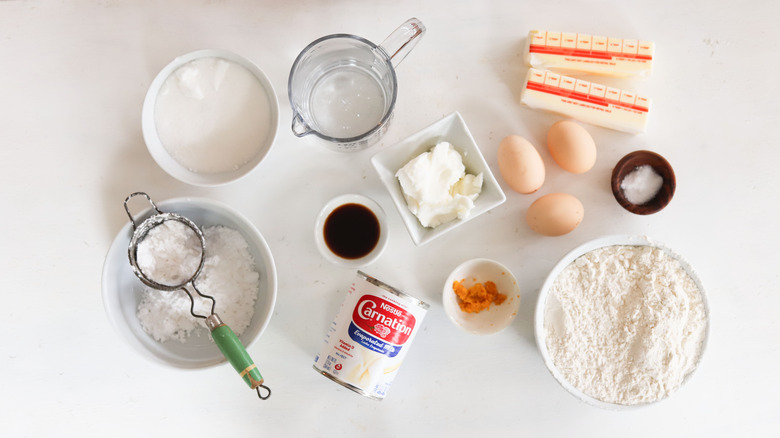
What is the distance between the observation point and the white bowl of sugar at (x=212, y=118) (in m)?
1.04

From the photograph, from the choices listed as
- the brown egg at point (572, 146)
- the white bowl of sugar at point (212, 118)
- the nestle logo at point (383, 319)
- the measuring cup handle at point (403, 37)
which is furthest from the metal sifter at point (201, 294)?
the brown egg at point (572, 146)

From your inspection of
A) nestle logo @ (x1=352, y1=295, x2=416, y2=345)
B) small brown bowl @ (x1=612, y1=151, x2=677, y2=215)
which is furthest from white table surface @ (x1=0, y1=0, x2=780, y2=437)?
nestle logo @ (x1=352, y1=295, x2=416, y2=345)

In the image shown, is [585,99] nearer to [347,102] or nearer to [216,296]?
[347,102]

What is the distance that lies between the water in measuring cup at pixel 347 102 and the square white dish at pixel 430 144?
10 cm

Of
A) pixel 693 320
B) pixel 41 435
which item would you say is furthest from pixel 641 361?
pixel 41 435

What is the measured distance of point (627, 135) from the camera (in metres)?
1.14

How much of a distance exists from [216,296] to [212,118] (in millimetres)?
378

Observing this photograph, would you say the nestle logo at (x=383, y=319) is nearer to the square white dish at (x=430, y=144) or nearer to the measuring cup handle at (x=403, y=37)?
the square white dish at (x=430, y=144)

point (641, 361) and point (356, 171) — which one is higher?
point (356, 171)

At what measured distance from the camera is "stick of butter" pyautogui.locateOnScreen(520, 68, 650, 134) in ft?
3.58

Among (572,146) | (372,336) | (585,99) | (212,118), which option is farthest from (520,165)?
(212,118)

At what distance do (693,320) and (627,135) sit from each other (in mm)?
431

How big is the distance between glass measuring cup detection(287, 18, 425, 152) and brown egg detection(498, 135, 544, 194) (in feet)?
0.86

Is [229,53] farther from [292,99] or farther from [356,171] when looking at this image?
[356,171]
